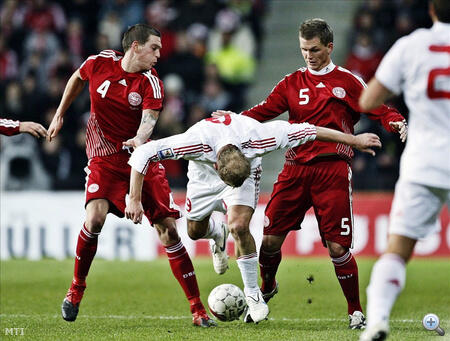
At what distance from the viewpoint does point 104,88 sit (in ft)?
27.2

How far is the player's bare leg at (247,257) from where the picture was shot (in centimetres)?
760

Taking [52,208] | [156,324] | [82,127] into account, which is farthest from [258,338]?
[82,127]

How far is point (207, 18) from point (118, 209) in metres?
11.0

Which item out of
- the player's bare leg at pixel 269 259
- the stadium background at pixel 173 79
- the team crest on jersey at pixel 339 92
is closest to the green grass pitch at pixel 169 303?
the player's bare leg at pixel 269 259

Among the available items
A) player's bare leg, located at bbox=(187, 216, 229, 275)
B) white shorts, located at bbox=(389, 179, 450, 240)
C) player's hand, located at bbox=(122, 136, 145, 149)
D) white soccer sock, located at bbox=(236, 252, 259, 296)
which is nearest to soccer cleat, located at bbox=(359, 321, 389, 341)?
white shorts, located at bbox=(389, 179, 450, 240)

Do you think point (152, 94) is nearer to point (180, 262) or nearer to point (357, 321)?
point (180, 262)

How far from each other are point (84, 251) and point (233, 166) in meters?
1.94

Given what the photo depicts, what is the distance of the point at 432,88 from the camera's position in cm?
563

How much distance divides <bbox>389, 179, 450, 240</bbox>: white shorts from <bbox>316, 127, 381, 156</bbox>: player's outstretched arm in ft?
4.65

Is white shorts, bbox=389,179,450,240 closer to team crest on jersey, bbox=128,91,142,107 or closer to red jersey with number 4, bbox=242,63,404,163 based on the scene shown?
red jersey with number 4, bbox=242,63,404,163

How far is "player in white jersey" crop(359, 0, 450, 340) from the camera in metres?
5.57

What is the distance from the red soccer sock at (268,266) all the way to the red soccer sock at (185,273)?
68cm

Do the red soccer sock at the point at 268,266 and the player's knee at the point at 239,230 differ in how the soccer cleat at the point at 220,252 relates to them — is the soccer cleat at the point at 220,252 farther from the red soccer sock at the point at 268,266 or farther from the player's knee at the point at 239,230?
the player's knee at the point at 239,230

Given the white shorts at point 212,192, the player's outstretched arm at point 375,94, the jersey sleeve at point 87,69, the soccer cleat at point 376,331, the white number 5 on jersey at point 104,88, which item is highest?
the jersey sleeve at point 87,69
